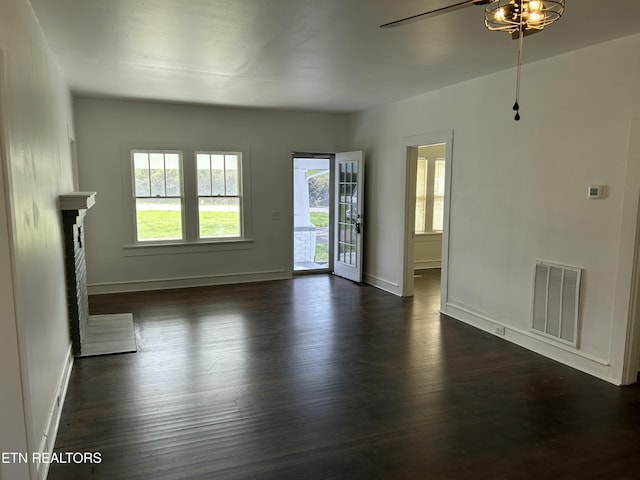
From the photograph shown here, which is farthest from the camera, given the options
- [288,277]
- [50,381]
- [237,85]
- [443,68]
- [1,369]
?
[288,277]

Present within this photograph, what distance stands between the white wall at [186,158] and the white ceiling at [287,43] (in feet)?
3.24

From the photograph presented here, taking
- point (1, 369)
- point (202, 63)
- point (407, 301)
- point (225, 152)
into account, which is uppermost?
point (202, 63)

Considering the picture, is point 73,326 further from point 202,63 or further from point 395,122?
point 395,122

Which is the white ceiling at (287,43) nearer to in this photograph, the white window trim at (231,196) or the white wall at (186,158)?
the white wall at (186,158)

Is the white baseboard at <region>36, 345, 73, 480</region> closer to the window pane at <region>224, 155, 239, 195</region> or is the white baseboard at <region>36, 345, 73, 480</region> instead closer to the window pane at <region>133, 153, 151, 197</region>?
the window pane at <region>133, 153, 151, 197</region>

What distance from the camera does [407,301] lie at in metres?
6.24

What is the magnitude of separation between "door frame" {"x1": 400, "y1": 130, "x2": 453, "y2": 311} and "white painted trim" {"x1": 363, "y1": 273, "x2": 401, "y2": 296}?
5.6 inches

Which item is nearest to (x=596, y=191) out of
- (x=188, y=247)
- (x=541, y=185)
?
(x=541, y=185)

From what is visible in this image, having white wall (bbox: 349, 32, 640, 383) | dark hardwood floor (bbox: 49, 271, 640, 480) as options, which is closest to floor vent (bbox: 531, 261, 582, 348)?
white wall (bbox: 349, 32, 640, 383)

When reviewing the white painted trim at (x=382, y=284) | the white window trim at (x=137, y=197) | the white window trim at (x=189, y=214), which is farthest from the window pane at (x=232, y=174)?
the white painted trim at (x=382, y=284)

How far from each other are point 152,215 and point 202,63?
10.5 ft

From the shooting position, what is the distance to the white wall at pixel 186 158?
6.42 meters

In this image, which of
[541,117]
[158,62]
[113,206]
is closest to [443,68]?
[541,117]

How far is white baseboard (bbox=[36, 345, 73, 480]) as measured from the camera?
2.43 meters
